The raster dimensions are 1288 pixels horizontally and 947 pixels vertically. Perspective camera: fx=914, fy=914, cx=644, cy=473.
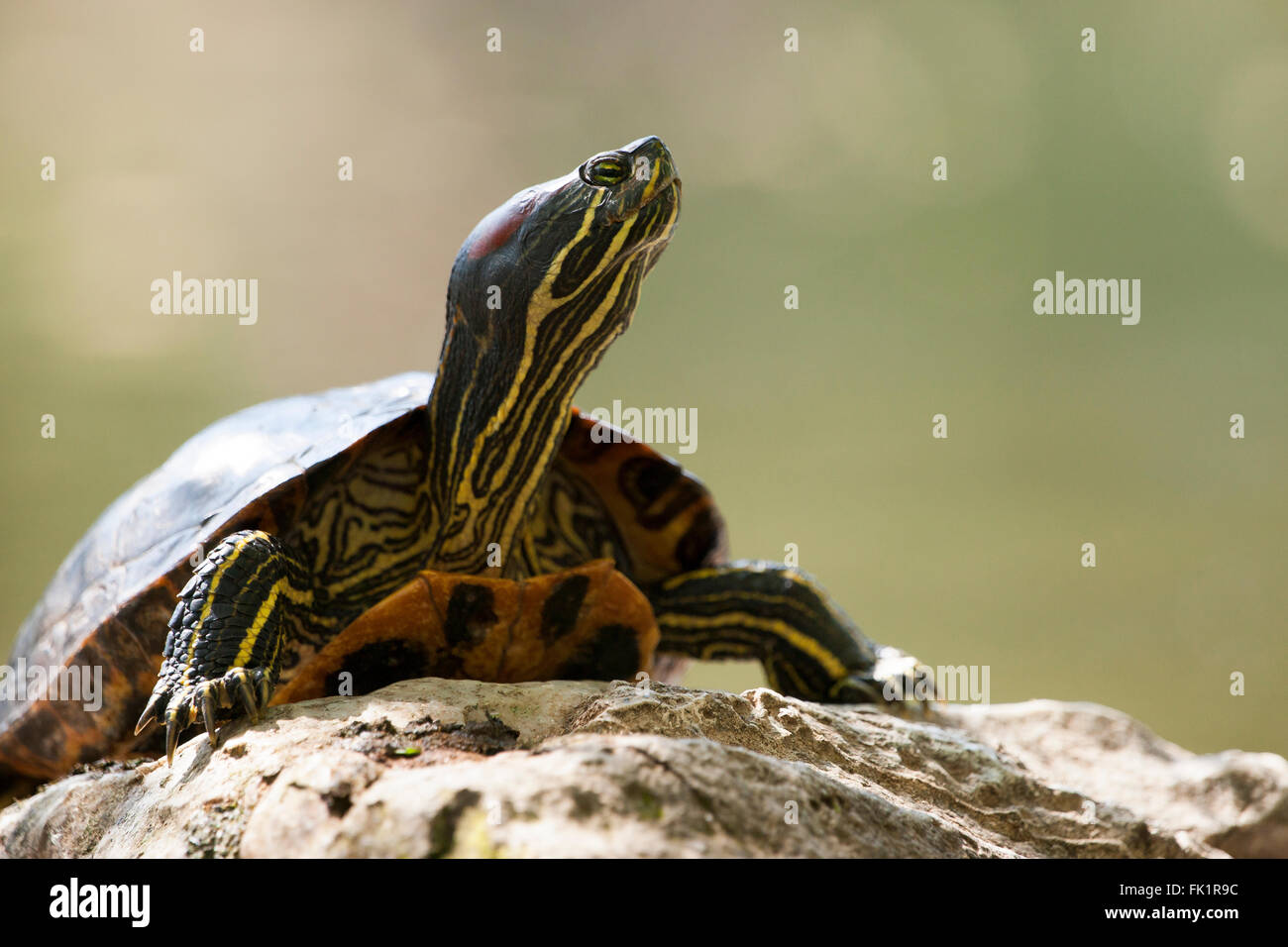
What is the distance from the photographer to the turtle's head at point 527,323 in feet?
8.63

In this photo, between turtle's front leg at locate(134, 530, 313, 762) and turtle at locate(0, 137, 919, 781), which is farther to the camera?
turtle at locate(0, 137, 919, 781)

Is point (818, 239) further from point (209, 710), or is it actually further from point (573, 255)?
point (209, 710)

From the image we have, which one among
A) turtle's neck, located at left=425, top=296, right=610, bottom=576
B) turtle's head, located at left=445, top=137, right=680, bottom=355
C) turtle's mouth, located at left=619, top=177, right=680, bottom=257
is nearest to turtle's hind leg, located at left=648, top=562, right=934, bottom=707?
turtle's neck, located at left=425, top=296, right=610, bottom=576

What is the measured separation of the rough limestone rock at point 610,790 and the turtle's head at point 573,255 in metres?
1.13

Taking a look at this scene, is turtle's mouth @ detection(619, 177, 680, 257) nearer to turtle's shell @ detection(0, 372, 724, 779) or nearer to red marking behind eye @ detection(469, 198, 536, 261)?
red marking behind eye @ detection(469, 198, 536, 261)

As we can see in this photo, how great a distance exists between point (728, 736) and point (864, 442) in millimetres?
7560

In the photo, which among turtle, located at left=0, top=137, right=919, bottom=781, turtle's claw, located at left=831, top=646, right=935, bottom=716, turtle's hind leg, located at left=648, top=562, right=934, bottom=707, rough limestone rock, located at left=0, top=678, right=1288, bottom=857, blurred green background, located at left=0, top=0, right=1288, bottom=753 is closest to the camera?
rough limestone rock, located at left=0, top=678, right=1288, bottom=857

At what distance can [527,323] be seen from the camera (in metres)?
2.82

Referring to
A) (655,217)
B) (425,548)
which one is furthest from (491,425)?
(655,217)

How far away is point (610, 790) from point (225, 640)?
140cm

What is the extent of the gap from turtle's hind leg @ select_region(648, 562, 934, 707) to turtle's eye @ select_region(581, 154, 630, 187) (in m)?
1.70

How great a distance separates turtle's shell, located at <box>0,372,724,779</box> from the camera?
111 inches
